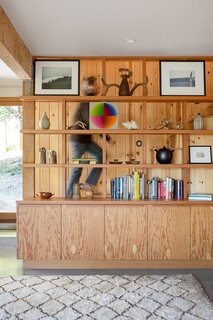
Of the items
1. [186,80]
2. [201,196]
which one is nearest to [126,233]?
[201,196]

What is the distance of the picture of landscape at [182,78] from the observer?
174 inches

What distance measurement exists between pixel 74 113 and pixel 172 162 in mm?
1386

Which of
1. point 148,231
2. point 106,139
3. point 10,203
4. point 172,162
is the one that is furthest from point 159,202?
point 10,203

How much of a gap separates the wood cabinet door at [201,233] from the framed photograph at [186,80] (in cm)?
145

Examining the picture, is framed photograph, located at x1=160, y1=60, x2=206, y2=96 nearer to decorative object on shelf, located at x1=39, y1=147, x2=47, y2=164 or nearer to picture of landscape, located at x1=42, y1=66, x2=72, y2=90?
picture of landscape, located at x1=42, y1=66, x2=72, y2=90

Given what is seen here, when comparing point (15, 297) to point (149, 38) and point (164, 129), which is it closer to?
point (164, 129)

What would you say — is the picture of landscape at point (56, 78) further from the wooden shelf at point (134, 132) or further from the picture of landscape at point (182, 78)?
the picture of landscape at point (182, 78)

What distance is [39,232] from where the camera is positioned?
4.07m

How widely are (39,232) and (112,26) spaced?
2.36 m

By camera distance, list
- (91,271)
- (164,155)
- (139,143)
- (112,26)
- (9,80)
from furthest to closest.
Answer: (9,80) < (139,143) < (164,155) < (91,271) < (112,26)

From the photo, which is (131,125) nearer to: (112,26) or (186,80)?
(186,80)

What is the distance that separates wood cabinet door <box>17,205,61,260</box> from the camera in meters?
4.06

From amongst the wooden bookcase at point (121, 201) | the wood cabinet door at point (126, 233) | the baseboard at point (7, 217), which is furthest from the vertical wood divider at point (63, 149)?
the baseboard at point (7, 217)

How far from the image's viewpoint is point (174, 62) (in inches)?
175
